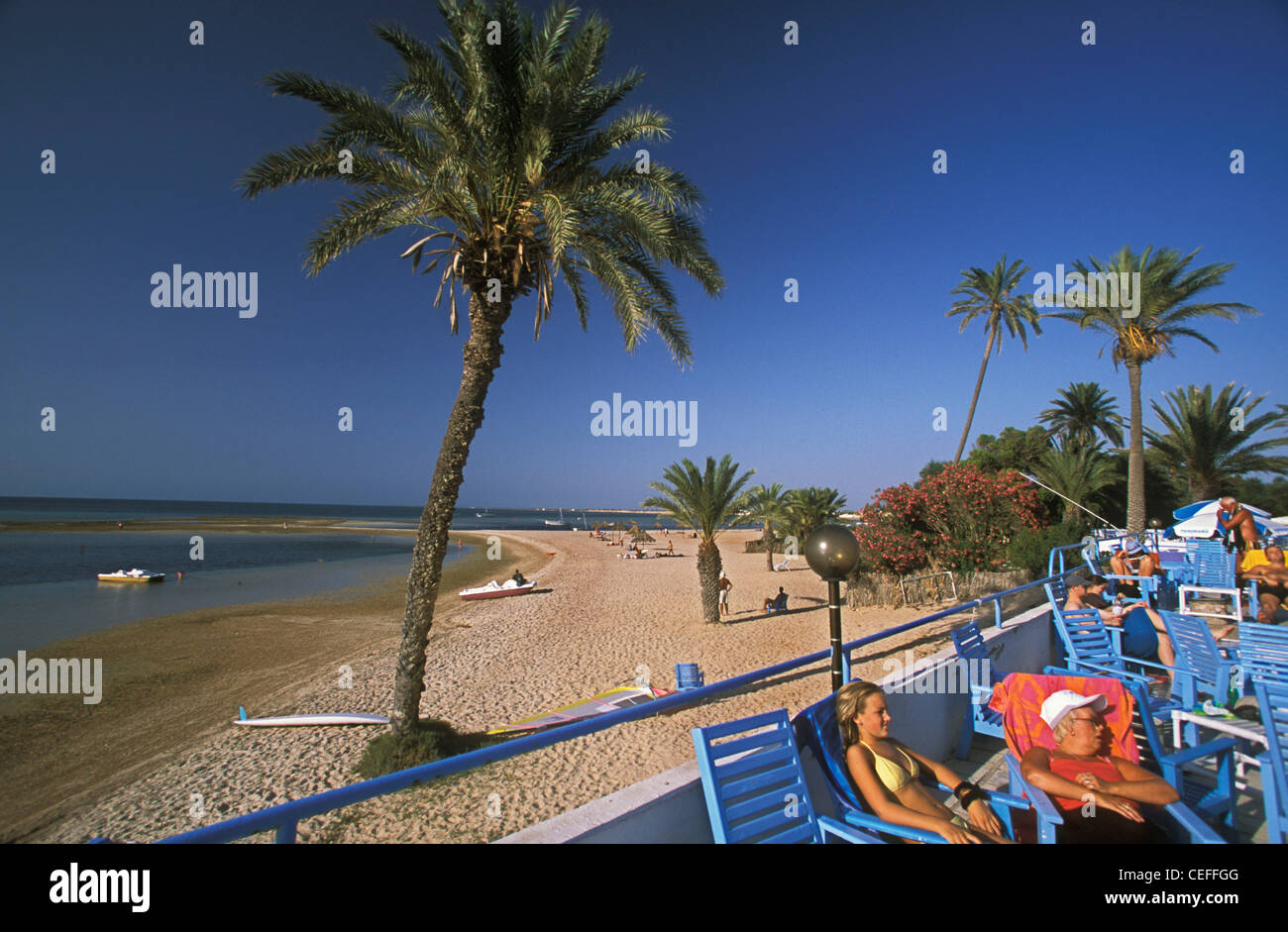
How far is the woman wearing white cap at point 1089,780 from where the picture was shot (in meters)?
2.52

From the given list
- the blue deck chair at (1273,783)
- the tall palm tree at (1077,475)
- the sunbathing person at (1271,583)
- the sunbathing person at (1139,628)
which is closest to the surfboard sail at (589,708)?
the sunbathing person at (1139,628)

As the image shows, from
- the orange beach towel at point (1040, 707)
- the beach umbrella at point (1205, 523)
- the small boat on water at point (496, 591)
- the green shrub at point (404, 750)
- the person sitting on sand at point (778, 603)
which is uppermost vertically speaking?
the beach umbrella at point (1205, 523)

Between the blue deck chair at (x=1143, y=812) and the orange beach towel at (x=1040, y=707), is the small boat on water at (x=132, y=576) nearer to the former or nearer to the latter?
the orange beach towel at (x=1040, y=707)

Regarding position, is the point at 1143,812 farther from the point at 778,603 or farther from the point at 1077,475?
the point at 1077,475

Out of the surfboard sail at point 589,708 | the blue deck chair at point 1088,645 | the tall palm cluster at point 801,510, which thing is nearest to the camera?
the blue deck chair at point 1088,645

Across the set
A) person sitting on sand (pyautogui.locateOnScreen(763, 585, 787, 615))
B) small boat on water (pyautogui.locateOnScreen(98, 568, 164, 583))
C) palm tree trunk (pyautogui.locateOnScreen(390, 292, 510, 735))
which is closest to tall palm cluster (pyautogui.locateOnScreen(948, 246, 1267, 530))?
person sitting on sand (pyautogui.locateOnScreen(763, 585, 787, 615))

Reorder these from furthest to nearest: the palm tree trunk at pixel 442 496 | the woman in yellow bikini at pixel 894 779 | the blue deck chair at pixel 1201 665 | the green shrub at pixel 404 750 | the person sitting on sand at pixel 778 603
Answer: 1. the person sitting on sand at pixel 778 603
2. the palm tree trunk at pixel 442 496
3. the green shrub at pixel 404 750
4. the blue deck chair at pixel 1201 665
5. the woman in yellow bikini at pixel 894 779

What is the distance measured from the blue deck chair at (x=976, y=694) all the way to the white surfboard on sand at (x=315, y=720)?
848 centimetres

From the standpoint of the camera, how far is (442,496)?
295 inches

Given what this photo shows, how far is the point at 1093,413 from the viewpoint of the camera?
28906mm

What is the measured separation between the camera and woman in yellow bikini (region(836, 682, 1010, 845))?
243cm

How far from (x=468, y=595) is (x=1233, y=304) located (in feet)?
91.8

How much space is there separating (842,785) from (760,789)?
19.6 inches
